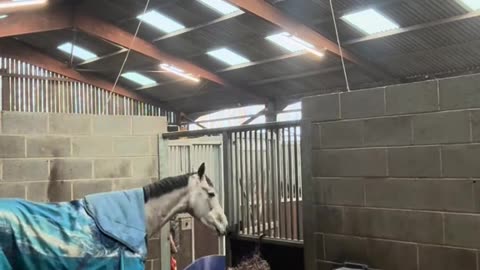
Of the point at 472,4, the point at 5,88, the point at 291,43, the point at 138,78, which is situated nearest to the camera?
the point at 472,4

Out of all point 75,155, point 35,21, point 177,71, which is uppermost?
point 35,21

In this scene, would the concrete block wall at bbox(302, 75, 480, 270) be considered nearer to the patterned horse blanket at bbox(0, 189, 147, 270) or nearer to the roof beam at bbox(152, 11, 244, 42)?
the patterned horse blanket at bbox(0, 189, 147, 270)

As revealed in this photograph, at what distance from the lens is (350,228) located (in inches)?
91.0

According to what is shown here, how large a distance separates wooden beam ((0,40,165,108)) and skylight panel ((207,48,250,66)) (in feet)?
12.5

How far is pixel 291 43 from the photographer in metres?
7.72

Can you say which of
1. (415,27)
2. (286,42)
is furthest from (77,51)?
(415,27)

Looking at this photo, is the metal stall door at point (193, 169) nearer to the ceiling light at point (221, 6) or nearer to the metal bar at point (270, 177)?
the metal bar at point (270, 177)

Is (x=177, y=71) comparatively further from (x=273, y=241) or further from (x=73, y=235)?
(x=73, y=235)

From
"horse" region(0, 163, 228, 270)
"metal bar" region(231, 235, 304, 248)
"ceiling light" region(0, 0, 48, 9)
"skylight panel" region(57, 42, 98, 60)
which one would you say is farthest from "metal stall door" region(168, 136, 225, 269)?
"skylight panel" region(57, 42, 98, 60)

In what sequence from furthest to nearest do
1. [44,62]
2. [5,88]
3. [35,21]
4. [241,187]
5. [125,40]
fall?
[44,62] < [5,88] < [125,40] < [35,21] < [241,187]

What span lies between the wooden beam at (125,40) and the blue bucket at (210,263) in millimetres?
5720

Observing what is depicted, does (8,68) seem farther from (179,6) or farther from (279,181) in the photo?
(279,181)

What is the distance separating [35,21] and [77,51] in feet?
7.92

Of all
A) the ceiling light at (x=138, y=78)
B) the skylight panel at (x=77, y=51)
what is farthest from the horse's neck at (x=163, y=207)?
the ceiling light at (x=138, y=78)
